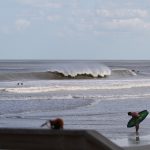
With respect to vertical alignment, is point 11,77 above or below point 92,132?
above

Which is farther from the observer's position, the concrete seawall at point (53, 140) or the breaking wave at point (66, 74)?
the breaking wave at point (66, 74)

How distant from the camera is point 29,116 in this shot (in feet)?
71.6

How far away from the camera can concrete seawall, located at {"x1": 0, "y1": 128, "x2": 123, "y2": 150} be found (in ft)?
27.8

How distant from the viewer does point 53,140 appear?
8.92m

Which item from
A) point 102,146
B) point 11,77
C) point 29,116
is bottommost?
point 102,146

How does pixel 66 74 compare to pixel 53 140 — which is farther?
pixel 66 74

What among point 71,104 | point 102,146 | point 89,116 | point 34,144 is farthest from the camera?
point 71,104

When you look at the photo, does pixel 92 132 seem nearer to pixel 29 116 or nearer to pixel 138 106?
pixel 29 116

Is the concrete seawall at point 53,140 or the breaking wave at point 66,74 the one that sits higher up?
the breaking wave at point 66,74

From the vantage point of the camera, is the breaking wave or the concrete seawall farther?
the breaking wave

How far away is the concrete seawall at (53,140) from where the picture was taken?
27.8ft

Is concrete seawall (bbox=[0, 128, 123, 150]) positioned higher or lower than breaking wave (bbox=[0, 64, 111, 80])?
lower

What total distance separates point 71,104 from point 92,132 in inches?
773

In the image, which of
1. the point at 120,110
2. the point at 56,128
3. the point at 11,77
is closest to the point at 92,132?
the point at 56,128
